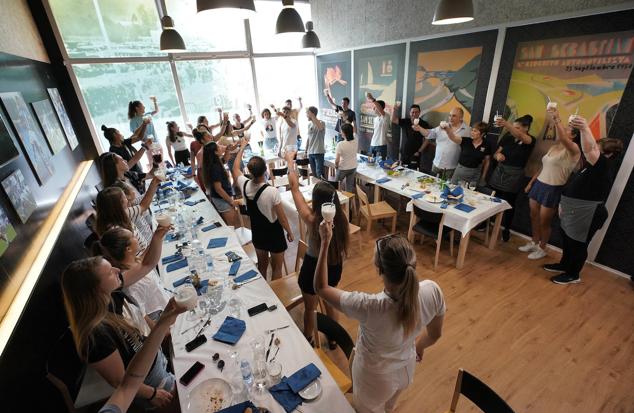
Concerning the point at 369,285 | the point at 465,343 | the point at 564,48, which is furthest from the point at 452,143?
the point at 465,343

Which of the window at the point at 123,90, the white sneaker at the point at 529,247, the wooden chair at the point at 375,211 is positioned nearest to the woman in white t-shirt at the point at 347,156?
the wooden chair at the point at 375,211

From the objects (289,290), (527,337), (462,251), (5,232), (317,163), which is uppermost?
(5,232)

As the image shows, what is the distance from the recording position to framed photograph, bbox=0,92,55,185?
285 cm

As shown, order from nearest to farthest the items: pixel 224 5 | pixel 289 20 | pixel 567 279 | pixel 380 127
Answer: pixel 224 5, pixel 289 20, pixel 567 279, pixel 380 127

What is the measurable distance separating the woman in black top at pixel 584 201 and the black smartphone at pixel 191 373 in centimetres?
399

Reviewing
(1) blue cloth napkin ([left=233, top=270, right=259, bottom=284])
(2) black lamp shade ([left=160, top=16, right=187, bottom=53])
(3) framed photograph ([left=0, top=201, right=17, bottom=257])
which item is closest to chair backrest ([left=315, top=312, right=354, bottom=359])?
(1) blue cloth napkin ([left=233, top=270, right=259, bottom=284])

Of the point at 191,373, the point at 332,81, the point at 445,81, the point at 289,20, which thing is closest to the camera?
the point at 191,373

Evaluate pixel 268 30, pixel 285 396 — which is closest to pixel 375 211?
pixel 285 396

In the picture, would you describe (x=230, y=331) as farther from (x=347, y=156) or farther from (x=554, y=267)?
(x=554, y=267)

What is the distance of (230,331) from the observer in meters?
2.09

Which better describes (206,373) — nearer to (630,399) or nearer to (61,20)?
(630,399)

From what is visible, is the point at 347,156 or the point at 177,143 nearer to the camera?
the point at 347,156

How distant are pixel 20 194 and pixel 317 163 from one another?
16.1 feet

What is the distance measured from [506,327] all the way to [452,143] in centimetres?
303
